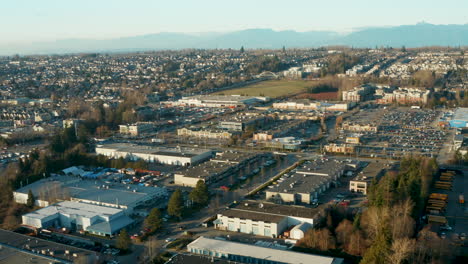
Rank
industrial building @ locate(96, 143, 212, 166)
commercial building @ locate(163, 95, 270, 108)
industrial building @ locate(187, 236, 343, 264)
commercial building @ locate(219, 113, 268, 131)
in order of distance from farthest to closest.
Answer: commercial building @ locate(163, 95, 270, 108) < commercial building @ locate(219, 113, 268, 131) < industrial building @ locate(96, 143, 212, 166) < industrial building @ locate(187, 236, 343, 264)

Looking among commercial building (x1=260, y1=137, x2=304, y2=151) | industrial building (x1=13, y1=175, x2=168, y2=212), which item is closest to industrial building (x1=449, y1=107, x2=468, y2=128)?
commercial building (x1=260, y1=137, x2=304, y2=151)

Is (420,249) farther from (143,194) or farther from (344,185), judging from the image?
(143,194)

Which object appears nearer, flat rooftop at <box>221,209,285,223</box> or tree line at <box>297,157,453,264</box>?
tree line at <box>297,157,453,264</box>

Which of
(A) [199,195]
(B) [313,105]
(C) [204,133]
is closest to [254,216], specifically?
(A) [199,195]

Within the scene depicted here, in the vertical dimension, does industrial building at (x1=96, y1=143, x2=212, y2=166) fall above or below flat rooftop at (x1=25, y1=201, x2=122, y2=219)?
above

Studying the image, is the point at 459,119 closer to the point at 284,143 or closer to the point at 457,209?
the point at 284,143

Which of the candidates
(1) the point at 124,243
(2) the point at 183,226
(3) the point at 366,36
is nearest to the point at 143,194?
(2) the point at 183,226

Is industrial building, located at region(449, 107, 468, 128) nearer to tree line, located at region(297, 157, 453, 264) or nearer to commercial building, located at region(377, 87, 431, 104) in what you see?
commercial building, located at region(377, 87, 431, 104)
